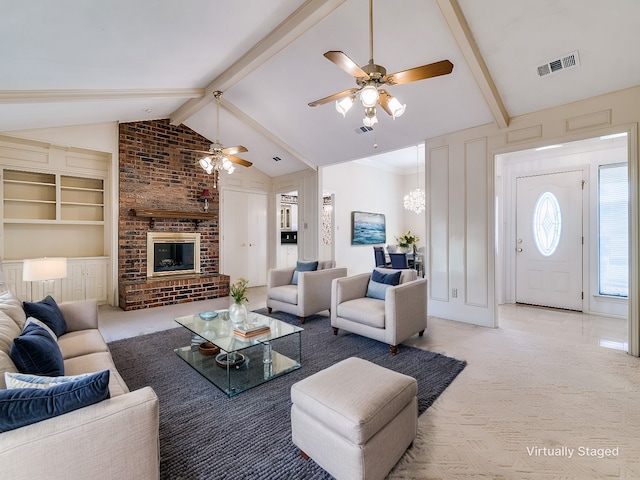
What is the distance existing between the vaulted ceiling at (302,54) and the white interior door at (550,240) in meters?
1.92

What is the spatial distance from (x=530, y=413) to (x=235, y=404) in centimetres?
206

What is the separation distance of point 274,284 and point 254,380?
2.27m

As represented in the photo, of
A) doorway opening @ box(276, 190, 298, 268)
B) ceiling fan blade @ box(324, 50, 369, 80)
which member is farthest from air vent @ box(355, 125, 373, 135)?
doorway opening @ box(276, 190, 298, 268)

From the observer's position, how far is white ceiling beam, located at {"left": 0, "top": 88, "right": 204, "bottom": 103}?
3.07 m

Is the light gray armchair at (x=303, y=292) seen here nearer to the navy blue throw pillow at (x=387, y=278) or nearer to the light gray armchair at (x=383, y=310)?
the light gray armchair at (x=383, y=310)

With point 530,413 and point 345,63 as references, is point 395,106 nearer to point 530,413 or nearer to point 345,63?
point 345,63

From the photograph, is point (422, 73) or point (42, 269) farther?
point (42, 269)

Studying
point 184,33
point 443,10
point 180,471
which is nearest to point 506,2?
point 443,10

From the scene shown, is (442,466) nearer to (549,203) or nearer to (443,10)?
(443,10)

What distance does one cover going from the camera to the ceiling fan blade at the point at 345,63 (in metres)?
2.08

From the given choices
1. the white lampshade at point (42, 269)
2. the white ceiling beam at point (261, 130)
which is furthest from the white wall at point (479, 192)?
the white lampshade at point (42, 269)

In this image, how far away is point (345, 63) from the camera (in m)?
2.18

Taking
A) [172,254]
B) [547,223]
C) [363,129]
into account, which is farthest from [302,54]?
[547,223]

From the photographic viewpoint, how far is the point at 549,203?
16.4ft
